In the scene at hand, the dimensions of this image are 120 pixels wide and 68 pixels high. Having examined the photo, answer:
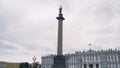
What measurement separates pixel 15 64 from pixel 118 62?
171 ft

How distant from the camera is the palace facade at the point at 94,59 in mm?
79688

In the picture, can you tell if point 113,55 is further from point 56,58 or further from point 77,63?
point 56,58

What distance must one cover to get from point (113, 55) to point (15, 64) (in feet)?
165

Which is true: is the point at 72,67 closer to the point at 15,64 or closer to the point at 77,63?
the point at 77,63

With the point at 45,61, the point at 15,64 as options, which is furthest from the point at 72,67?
the point at 15,64

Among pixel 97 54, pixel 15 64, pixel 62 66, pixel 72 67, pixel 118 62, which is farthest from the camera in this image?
pixel 15 64

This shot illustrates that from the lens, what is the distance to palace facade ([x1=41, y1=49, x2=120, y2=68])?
79688 mm

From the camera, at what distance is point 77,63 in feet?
293

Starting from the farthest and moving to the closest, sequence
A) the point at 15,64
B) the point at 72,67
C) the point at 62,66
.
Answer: the point at 15,64, the point at 72,67, the point at 62,66

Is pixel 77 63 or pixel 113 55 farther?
pixel 77 63

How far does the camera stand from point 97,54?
276 feet

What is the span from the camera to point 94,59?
84.4 m

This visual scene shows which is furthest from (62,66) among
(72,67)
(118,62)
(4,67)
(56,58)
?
(4,67)

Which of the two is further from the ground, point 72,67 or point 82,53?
point 82,53
